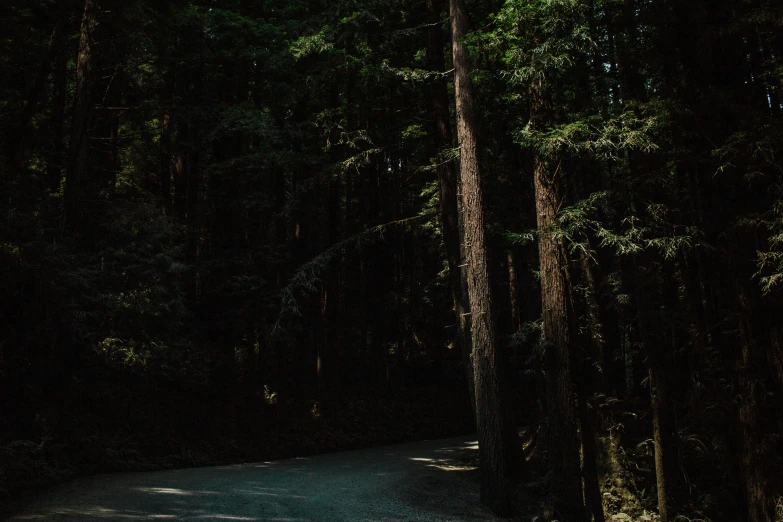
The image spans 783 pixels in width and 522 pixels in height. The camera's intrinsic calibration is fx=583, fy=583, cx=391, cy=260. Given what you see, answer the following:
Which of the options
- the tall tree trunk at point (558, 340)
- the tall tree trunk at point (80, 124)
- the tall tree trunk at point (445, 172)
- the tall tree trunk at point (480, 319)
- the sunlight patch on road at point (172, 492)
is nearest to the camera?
the sunlight patch on road at point (172, 492)

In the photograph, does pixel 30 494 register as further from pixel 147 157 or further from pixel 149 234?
pixel 147 157

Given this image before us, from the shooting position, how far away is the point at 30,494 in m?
9.22

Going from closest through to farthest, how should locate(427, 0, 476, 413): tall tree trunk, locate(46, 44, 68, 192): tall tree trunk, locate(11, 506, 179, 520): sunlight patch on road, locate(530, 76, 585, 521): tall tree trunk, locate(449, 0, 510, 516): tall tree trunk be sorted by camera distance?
1. locate(11, 506, 179, 520): sunlight patch on road
2. locate(530, 76, 585, 521): tall tree trunk
3. locate(449, 0, 510, 516): tall tree trunk
4. locate(427, 0, 476, 413): tall tree trunk
5. locate(46, 44, 68, 192): tall tree trunk

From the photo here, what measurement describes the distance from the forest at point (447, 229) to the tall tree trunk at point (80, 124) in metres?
0.07

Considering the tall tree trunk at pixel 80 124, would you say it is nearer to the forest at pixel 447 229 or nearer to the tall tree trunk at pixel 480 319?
the forest at pixel 447 229

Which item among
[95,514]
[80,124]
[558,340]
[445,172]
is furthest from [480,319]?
[80,124]

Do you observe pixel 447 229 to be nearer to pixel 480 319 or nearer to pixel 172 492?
pixel 480 319

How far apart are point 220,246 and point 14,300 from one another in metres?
8.65

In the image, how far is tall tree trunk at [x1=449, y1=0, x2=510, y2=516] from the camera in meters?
10.9

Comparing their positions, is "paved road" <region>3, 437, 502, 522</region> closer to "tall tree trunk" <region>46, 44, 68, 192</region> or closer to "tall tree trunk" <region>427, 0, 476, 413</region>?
"tall tree trunk" <region>427, 0, 476, 413</region>

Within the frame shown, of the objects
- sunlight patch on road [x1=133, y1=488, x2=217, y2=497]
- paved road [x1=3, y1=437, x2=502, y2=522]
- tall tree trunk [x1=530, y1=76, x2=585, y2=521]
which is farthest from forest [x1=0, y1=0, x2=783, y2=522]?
sunlight patch on road [x1=133, y1=488, x2=217, y2=497]

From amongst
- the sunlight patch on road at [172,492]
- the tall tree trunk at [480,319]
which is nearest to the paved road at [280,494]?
the sunlight patch on road at [172,492]

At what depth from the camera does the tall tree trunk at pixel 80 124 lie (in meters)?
13.4

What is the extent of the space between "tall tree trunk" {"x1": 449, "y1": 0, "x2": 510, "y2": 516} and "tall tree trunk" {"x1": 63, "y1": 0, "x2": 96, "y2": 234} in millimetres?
8884
